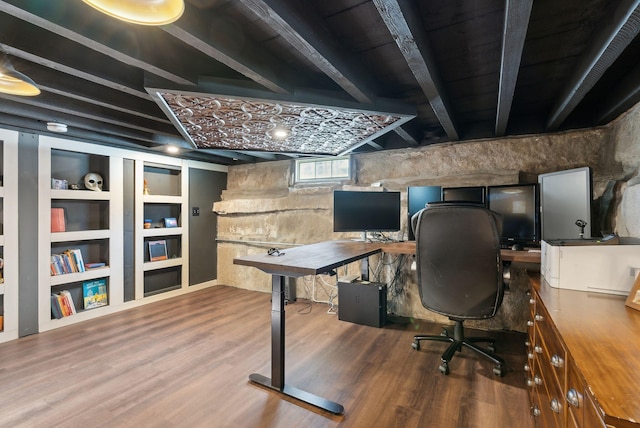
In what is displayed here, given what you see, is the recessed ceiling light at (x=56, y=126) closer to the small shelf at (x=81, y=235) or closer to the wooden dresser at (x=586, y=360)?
the small shelf at (x=81, y=235)

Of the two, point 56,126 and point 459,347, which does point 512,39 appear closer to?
point 459,347

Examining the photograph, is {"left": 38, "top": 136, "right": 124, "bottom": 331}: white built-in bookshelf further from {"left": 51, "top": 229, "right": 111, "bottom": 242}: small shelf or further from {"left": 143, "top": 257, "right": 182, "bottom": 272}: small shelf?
{"left": 143, "top": 257, "right": 182, "bottom": 272}: small shelf

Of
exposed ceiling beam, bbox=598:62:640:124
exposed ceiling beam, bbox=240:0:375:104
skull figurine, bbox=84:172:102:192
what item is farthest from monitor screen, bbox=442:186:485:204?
skull figurine, bbox=84:172:102:192

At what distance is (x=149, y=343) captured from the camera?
2822 millimetres

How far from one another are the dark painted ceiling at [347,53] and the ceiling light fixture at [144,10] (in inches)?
6.9

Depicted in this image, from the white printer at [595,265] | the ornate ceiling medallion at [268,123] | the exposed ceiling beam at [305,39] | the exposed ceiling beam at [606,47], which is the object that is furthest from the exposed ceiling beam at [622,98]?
the exposed ceiling beam at [305,39]

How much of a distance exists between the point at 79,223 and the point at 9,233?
0.70m

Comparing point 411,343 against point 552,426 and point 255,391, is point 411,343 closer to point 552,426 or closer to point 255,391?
point 255,391

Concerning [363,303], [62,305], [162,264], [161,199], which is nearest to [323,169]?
[363,303]

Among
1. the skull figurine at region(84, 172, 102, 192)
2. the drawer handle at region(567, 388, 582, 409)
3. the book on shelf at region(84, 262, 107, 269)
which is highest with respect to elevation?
the skull figurine at region(84, 172, 102, 192)

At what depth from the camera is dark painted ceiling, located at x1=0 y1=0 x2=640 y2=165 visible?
129cm

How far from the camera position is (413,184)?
11.6 feet

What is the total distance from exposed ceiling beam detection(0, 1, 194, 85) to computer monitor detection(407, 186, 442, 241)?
8.18ft

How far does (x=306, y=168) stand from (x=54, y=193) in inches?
119
